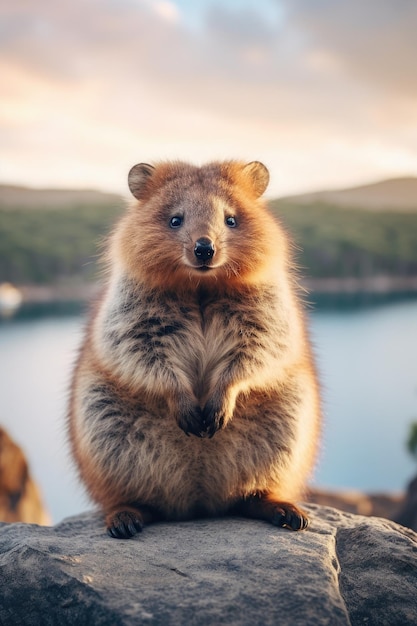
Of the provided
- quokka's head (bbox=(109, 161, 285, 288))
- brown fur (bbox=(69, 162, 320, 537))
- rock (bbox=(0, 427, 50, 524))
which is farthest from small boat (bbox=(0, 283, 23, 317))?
brown fur (bbox=(69, 162, 320, 537))

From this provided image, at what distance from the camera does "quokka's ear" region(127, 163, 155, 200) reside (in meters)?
5.77

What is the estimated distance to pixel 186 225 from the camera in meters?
5.12

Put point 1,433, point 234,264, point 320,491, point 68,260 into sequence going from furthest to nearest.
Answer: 1. point 68,260
2. point 320,491
3. point 1,433
4. point 234,264

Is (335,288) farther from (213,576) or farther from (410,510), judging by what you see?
(213,576)

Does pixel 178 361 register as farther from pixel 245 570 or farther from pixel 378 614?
pixel 378 614

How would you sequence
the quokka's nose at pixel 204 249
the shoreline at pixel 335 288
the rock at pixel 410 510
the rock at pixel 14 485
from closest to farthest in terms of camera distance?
the quokka's nose at pixel 204 249
the rock at pixel 14 485
the rock at pixel 410 510
the shoreline at pixel 335 288

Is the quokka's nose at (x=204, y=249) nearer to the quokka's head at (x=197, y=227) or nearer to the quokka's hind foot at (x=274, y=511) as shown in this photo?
the quokka's head at (x=197, y=227)

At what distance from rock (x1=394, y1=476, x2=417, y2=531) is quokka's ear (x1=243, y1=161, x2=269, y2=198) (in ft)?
23.0

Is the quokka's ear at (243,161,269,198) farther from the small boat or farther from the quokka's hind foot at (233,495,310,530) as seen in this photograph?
the small boat

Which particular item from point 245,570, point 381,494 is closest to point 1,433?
point 245,570

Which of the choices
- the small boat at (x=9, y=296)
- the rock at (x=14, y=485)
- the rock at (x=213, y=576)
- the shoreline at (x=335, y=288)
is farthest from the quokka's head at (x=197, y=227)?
the small boat at (x=9, y=296)

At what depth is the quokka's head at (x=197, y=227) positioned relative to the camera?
198 inches

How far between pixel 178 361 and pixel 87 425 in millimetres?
897

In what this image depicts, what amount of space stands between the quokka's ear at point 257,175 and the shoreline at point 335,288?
27.5 meters
